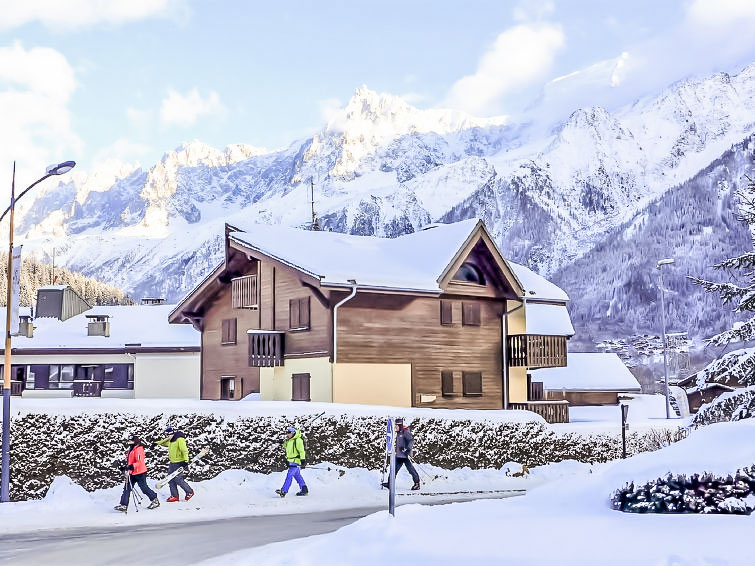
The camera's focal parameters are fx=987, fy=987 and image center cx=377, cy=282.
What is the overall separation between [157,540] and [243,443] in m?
8.90

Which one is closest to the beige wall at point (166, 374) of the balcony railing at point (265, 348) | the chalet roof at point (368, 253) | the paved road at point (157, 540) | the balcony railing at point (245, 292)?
the balcony railing at point (245, 292)

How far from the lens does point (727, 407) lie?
2222cm

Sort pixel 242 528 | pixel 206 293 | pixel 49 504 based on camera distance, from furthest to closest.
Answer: pixel 206 293 < pixel 49 504 < pixel 242 528

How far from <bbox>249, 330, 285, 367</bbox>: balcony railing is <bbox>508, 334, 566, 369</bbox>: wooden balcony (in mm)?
10128

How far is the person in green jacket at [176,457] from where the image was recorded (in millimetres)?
22188

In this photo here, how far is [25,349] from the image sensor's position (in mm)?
59281

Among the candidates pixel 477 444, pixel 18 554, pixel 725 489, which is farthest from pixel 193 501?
pixel 725 489

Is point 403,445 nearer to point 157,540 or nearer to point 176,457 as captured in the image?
point 176,457

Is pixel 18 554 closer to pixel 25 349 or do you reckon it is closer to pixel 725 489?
pixel 725 489

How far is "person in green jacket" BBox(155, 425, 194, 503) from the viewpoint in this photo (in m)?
22.2

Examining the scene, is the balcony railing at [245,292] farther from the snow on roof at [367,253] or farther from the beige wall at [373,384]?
the beige wall at [373,384]

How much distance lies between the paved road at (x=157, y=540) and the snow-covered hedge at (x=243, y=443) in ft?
15.1

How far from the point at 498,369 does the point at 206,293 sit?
13.7m

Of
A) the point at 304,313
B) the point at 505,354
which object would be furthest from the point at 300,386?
the point at 505,354
